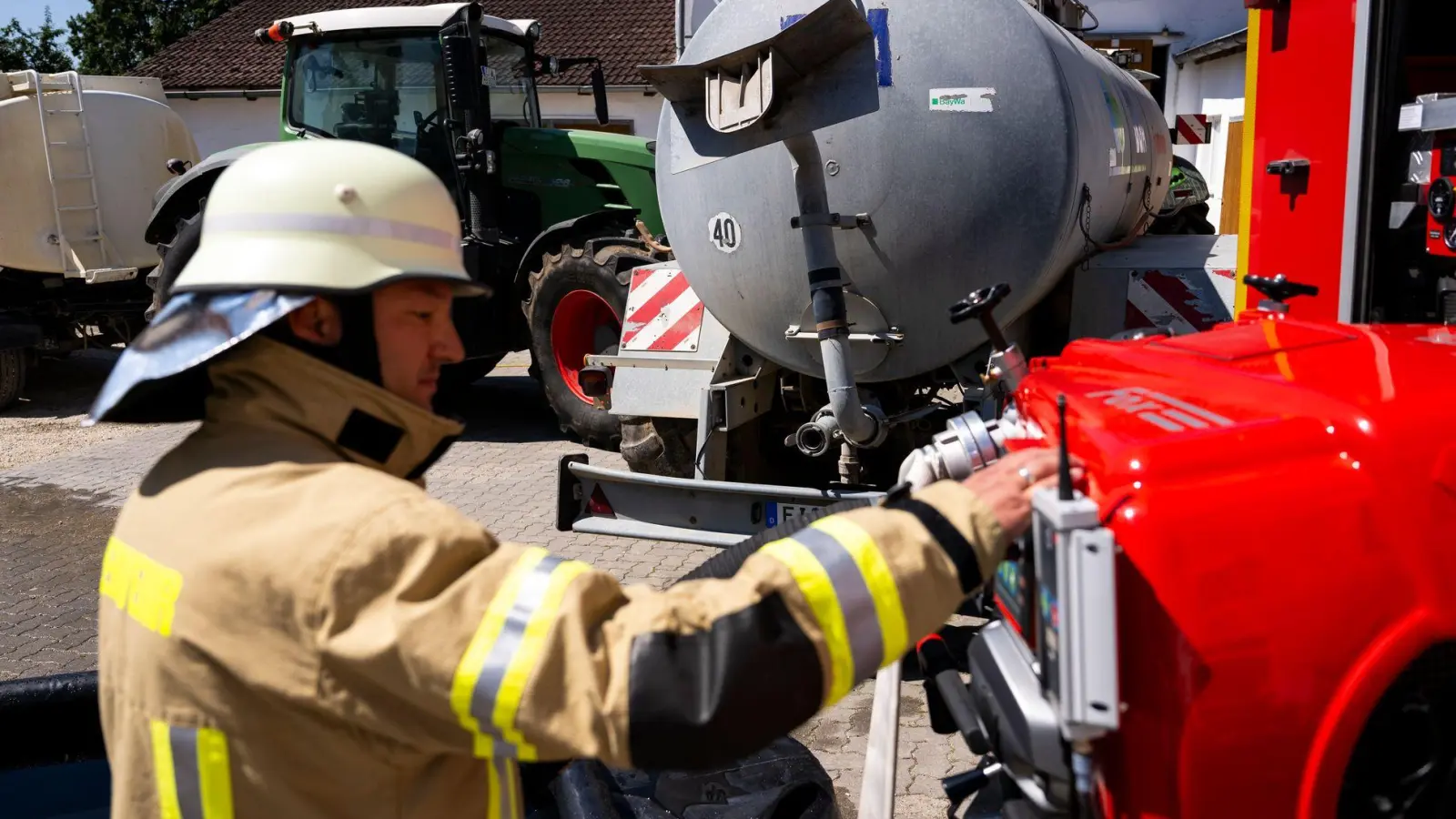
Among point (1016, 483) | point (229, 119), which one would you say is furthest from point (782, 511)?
point (229, 119)

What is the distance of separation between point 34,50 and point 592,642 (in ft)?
109

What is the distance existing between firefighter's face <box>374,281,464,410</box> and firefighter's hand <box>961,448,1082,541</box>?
68 centimetres

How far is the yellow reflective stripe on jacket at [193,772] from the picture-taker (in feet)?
4.33

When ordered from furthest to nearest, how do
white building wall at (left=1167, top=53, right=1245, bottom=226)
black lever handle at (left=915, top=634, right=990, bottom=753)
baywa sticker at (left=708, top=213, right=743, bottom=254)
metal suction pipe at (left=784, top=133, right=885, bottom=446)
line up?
white building wall at (left=1167, top=53, right=1245, bottom=226) → baywa sticker at (left=708, top=213, right=743, bottom=254) → metal suction pipe at (left=784, top=133, right=885, bottom=446) → black lever handle at (left=915, top=634, right=990, bottom=753)

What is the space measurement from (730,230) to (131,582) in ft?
10.0

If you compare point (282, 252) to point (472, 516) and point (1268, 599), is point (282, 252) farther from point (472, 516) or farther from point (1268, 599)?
point (472, 516)

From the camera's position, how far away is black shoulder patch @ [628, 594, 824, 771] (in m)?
1.21

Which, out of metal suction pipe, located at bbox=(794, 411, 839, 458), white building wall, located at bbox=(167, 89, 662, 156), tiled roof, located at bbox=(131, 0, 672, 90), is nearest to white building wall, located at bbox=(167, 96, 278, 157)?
white building wall, located at bbox=(167, 89, 662, 156)

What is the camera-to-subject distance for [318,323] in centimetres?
140

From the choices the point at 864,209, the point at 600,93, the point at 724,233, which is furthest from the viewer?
the point at 600,93

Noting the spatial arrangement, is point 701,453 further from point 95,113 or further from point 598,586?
point 95,113

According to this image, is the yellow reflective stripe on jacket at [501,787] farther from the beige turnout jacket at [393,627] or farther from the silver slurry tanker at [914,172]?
the silver slurry tanker at [914,172]

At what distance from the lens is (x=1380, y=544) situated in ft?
4.91

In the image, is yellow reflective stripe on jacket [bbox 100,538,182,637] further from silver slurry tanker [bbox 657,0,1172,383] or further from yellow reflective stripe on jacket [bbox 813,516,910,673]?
silver slurry tanker [bbox 657,0,1172,383]
